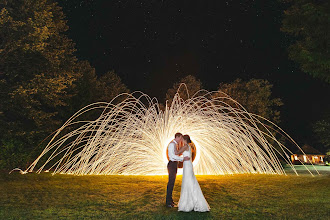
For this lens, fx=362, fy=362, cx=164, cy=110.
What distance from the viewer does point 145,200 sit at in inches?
341

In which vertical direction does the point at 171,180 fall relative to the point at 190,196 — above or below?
above

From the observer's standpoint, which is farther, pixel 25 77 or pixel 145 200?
pixel 25 77

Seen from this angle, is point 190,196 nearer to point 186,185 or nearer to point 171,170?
point 186,185

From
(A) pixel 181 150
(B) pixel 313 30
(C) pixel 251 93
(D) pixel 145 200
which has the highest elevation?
(C) pixel 251 93

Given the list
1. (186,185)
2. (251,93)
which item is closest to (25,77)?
(186,185)

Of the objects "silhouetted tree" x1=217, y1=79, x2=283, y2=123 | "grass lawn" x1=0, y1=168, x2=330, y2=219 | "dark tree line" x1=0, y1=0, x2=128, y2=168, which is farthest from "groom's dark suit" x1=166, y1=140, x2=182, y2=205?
"silhouetted tree" x1=217, y1=79, x2=283, y2=123

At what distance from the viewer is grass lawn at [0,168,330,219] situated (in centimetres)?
695

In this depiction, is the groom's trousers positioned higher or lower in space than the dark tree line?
lower

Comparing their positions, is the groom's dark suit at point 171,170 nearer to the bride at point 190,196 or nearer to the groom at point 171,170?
the groom at point 171,170

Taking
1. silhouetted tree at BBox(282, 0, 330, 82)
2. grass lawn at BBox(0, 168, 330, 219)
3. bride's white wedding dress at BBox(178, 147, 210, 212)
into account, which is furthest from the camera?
silhouetted tree at BBox(282, 0, 330, 82)

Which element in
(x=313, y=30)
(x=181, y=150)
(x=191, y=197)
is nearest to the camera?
(x=191, y=197)

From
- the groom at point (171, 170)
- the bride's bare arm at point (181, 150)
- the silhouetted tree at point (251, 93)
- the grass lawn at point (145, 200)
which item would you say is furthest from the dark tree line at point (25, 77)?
the silhouetted tree at point (251, 93)

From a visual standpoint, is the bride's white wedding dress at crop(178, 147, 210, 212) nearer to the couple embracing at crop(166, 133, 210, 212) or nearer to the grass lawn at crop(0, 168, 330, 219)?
the couple embracing at crop(166, 133, 210, 212)

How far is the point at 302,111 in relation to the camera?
39.1 m
